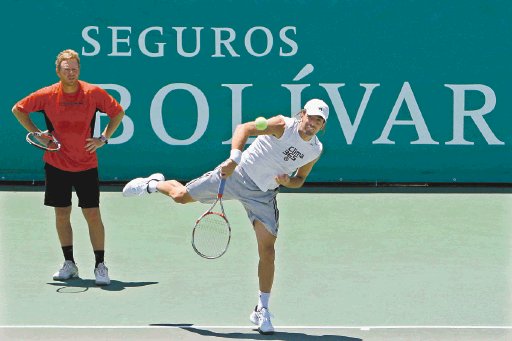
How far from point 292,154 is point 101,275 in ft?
6.18

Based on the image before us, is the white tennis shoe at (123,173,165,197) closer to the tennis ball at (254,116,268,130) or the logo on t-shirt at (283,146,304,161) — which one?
the logo on t-shirt at (283,146,304,161)

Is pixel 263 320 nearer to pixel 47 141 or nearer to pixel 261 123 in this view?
pixel 261 123

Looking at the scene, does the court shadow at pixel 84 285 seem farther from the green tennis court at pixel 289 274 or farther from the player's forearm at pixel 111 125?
the player's forearm at pixel 111 125

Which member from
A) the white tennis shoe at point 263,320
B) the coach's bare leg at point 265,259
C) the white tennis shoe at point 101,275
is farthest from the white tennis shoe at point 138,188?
the white tennis shoe at point 263,320

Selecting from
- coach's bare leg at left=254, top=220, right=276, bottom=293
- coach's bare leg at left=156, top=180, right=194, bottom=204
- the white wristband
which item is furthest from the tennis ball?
coach's bare leg at left=156, top=180, right=194, bottom=204

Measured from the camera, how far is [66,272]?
9.11 metres

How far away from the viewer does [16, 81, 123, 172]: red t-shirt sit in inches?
357

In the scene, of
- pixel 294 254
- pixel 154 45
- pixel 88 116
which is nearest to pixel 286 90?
pixel 154 45

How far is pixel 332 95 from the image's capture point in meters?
14.1

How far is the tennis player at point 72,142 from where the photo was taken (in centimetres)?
908

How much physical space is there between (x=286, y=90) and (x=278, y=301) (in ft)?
19.5

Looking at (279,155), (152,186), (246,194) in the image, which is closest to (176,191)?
(152,186)

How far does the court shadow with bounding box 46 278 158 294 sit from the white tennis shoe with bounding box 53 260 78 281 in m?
0.04

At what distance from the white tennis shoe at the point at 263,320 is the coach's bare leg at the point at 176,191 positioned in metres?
1.10
